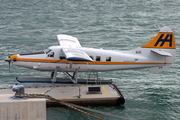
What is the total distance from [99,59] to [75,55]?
350 centimetres

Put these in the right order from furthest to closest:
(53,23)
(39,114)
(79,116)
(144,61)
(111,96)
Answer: (53,23), (144,61), (111,96), (79,116), (39,114)

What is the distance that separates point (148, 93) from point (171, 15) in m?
32.0

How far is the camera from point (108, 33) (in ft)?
149

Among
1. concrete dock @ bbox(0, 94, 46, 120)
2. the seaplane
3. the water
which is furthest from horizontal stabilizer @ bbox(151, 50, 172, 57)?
concrete dock @ bbox(0, 94, 46, 120)

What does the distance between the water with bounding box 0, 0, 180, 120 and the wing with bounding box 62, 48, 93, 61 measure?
3.92m

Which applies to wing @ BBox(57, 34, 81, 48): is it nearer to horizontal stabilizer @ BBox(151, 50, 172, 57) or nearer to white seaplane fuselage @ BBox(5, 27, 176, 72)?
white seaplane fuselage @ BBox(5, 27, 176, 72)

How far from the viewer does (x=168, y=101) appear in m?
24.1

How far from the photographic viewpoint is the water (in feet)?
75.9

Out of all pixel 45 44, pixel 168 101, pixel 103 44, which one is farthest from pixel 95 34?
pixel 168 101

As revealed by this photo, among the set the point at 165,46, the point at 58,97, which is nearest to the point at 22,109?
the point at 58,97

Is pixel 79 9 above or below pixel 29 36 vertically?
above

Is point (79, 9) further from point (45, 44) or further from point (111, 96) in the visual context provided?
point (111, 96)

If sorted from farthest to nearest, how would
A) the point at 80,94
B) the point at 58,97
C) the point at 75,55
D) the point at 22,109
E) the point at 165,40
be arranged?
the point at 165,40
the point at 80,94
the point at 58,97
the point at 75,55
the point at 22,109

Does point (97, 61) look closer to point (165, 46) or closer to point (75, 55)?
point (75, 55)
